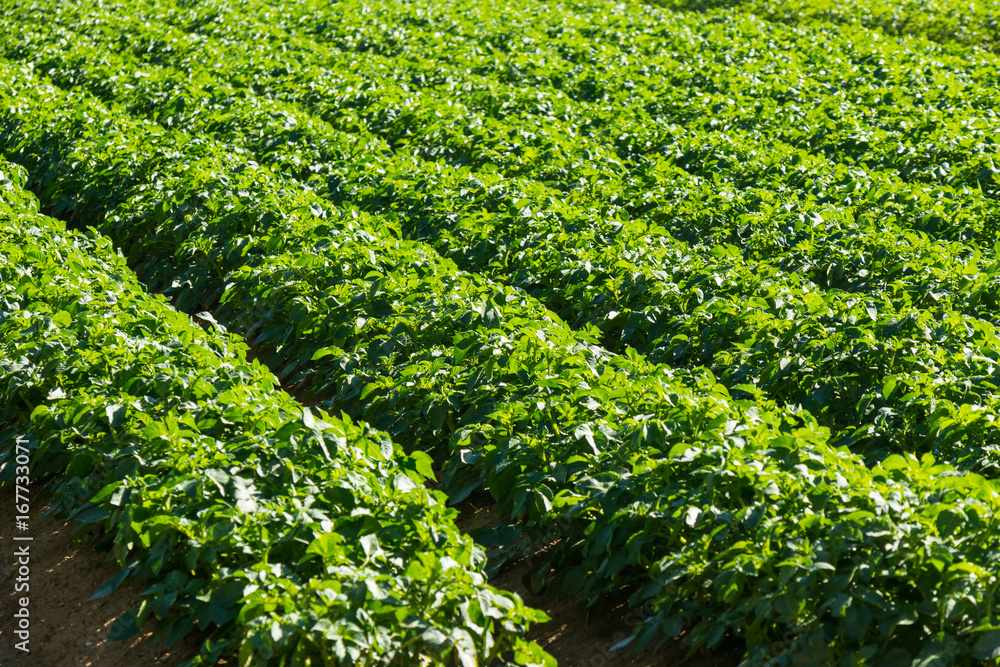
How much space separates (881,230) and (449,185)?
11.0 feet

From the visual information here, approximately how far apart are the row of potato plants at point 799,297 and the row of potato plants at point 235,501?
82.4 inches

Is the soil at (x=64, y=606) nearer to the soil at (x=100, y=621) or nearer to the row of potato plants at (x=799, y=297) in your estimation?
the soil at (x=100, y=621)

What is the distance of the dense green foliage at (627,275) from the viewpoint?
11.0 ft

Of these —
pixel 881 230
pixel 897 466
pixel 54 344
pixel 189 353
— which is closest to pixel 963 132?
pixel 881 230

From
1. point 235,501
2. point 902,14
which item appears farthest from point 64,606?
point 902,14

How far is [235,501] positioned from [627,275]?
10.2 ft

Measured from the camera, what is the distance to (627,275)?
584 cm

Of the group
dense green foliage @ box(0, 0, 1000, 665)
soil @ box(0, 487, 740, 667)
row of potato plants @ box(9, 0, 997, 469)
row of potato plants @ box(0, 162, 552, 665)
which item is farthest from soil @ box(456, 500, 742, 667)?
row of potato plants @ box(9, 0, 997, 469)

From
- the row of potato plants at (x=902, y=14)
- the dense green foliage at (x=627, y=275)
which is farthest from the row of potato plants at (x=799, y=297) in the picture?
the row of potato plants at (x=902, y=14)

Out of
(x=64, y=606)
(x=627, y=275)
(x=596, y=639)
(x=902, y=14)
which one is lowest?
(x=64, y=606)

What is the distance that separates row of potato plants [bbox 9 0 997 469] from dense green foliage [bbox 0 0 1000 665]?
2cm

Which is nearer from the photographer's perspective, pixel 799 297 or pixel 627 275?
pixel 799 297

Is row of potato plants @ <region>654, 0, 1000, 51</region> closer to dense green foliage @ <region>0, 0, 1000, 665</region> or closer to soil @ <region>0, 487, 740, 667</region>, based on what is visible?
dense green foliage @ <region>0, 0, 1000, 665</region>

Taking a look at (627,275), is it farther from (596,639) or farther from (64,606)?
(64,606)
